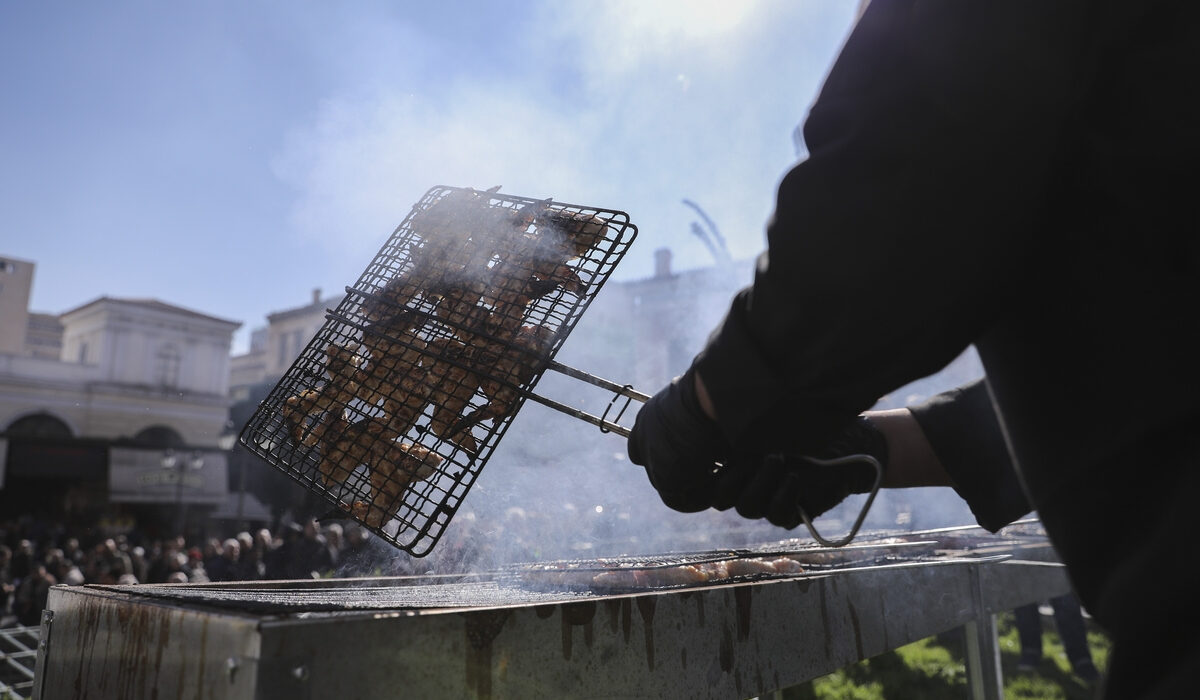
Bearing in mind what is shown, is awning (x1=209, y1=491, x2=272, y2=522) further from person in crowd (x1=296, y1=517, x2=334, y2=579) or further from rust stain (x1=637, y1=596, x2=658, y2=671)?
rust stain (x1=637, y1=596, x2=658, y2=671)

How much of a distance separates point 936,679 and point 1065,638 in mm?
1528

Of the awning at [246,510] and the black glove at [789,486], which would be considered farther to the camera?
the awning at [246,510]

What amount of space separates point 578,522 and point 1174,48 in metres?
5.53

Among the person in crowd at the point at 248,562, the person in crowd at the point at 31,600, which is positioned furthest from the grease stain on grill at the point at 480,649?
the person in crowd at the point at 31,600

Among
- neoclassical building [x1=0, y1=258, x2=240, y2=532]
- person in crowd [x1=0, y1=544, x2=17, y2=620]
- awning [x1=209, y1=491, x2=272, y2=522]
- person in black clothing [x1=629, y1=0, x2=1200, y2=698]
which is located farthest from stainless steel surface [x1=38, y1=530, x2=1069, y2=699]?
awning [x1=209, y1=491, x2=272, y2=522]

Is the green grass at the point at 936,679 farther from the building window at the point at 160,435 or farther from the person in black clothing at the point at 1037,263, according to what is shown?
the building window at the point at 160,435

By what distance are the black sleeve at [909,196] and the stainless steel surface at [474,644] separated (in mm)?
832

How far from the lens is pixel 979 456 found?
6.64 ft

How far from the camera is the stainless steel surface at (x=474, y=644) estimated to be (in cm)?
128

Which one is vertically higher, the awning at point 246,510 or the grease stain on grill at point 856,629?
the awning at point 246,510

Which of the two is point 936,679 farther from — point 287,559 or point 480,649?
point 287,559

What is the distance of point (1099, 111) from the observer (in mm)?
921

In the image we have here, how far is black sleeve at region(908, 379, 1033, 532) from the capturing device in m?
2.00

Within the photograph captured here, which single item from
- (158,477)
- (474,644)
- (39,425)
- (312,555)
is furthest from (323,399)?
(39,425)
